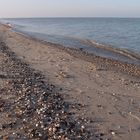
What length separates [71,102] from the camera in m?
13.2

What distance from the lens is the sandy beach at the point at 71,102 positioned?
1028 cm

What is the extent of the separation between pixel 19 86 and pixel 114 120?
483cm

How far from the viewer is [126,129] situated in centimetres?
1094

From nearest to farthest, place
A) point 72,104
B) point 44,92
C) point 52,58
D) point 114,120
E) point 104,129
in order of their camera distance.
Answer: point 104,129
point 114,120
point 72,104
point 44,92
point 52,58

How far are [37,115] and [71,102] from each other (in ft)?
7.63

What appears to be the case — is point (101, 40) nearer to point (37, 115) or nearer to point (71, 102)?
point (71, 102)

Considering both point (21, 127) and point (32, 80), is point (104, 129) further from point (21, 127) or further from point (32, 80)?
point (32, 80)

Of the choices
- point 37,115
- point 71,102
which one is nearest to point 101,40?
point 71,102

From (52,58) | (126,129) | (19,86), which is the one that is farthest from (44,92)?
(52,58)

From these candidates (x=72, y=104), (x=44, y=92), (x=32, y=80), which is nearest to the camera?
(x=72, y=104)

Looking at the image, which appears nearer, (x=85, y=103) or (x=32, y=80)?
(x=85, y=103)

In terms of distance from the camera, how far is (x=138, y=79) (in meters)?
19.1

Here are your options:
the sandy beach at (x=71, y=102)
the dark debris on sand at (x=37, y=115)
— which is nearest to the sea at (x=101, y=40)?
the sandy beach at (x=71, y=102)

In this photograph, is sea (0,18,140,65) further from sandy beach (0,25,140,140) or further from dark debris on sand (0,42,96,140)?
dark debris on sand (0,42,96,140)
